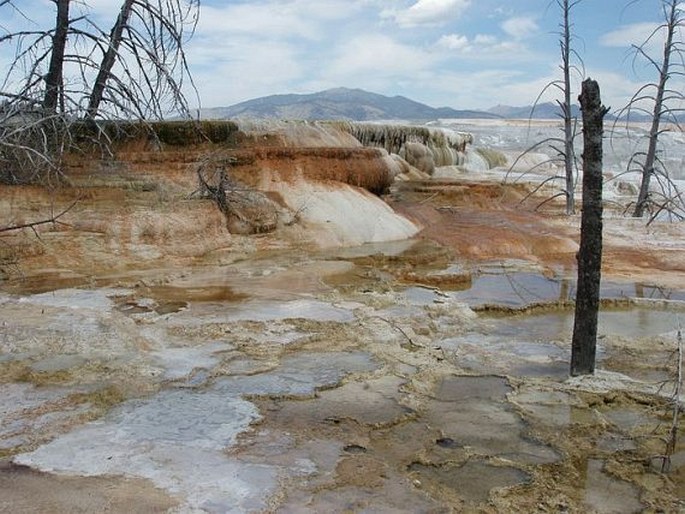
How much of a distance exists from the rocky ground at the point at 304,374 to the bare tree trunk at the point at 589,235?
274 millimetres

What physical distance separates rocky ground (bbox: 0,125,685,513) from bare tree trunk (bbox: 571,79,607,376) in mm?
274

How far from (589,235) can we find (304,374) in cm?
240

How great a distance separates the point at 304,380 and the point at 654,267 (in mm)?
7265

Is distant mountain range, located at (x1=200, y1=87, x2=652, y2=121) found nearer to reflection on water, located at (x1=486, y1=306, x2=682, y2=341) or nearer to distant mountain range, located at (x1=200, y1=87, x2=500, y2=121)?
distant mountain range, located at (x1=200, y1=87, x2=500, y2=121)

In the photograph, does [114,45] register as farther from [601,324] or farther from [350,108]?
[350,108]

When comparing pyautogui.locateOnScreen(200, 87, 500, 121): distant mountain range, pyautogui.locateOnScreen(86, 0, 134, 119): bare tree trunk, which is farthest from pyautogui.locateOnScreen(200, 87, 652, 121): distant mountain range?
pyautogui.locateOnScreen(86, 0, 134, 119): bare tree trunk

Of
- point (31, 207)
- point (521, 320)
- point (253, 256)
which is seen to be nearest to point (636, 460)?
point (521, 320)

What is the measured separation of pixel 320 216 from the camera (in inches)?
478

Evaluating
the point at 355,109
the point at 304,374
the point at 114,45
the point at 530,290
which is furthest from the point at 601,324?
the point at 355,109

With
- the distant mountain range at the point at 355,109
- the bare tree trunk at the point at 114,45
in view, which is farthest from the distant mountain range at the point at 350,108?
the bare tree trunk at the point at 114,45

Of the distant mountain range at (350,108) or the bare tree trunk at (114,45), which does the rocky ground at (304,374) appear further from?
the distant mountain range at (350,108)

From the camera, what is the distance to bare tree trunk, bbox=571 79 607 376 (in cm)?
504

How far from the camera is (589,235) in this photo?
5.19 meters

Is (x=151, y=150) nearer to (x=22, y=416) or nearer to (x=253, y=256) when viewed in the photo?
(x=253, y=256)
